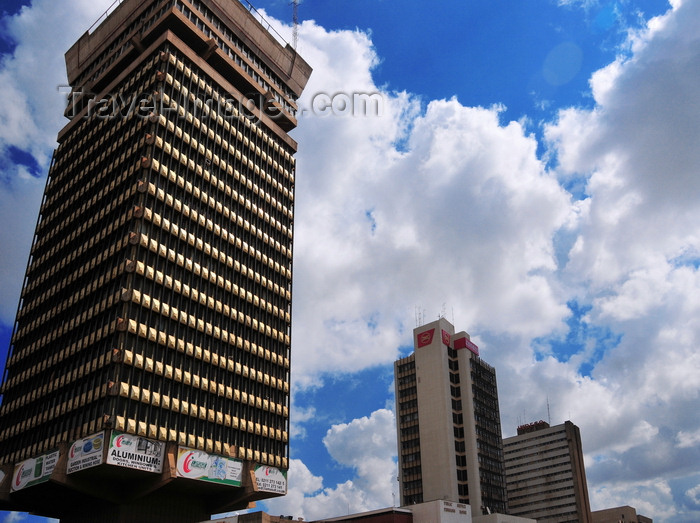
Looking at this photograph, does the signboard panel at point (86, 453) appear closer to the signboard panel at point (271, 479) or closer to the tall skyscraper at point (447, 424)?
the signboard panel at point (271, 479)

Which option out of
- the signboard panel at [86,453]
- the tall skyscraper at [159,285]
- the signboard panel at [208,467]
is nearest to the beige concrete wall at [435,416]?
the tall skyscraper at [159,285]

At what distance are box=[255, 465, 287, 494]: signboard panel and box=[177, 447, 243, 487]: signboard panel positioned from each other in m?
3.44

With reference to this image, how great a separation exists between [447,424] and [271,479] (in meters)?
68.6

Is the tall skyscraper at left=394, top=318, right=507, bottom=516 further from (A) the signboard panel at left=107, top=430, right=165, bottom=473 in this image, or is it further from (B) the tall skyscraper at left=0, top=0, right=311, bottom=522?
(A) the signboard panel at left=107, top=430, right=165, bottom=473

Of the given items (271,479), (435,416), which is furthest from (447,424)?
(271,479)

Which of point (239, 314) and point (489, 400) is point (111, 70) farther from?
point (489, 400)

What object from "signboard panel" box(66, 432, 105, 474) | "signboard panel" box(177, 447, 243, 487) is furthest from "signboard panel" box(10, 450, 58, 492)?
"signboard panel" box(177, 447, 243, 487)

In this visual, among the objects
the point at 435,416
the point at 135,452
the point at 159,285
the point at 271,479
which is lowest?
the point at 135,452

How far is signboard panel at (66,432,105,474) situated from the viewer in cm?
7656

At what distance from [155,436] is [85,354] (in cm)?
1592

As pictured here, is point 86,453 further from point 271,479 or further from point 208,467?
point 271,479

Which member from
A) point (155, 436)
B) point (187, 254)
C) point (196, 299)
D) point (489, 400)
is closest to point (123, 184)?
point (187, 254)

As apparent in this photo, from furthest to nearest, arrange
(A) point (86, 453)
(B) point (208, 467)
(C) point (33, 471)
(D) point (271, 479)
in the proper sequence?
(D) point (271, 479), (B) point (208, 467), (C) point (33, 471), (A) point (86, 453)

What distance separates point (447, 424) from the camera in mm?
155625
